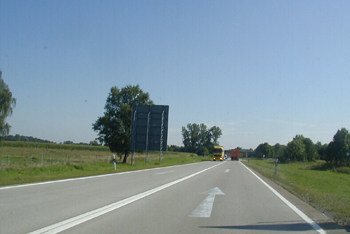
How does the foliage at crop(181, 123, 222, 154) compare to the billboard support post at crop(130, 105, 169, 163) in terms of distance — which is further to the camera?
the foliage at crop(181, 123, 222, 154)

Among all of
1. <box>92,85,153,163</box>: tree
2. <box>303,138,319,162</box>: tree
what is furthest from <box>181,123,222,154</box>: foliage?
<box>92,85,153,163</box>: tree

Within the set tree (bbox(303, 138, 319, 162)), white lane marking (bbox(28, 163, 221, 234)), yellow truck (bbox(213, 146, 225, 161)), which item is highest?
tree (bbox(303, 138, 319, 162))

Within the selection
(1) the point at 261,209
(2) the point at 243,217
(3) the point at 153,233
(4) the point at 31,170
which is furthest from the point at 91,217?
(4) the point at 31,170

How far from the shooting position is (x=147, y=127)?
40.1m

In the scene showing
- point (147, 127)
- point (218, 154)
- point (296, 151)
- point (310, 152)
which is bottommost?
point (218, 154)

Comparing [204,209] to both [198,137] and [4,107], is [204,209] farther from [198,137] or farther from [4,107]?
[198,137]

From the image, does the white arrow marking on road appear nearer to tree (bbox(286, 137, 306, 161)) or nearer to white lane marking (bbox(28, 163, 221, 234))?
white lane marking (bbox(28, 163, 221, 234))

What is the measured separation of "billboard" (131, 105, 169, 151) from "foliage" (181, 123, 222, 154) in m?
135

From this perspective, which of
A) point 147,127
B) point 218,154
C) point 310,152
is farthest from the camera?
point 310,152

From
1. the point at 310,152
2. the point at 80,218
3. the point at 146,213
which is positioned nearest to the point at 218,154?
the point at 310,152

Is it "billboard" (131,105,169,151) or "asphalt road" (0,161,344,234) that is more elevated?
"billboard" (131,105,169,151)

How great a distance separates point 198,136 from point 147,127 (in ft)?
461

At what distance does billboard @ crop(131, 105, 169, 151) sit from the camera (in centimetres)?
4022

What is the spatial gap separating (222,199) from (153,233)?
18.9 feet
